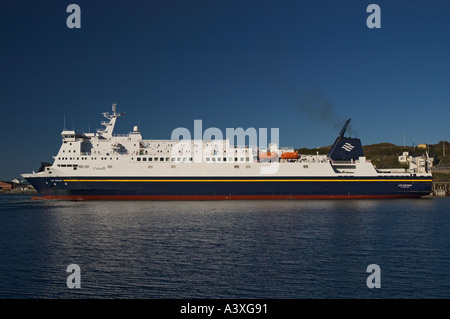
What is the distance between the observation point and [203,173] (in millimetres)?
42094

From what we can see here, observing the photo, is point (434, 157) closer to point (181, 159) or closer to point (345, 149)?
point (345, 149)

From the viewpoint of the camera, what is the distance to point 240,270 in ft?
44.7

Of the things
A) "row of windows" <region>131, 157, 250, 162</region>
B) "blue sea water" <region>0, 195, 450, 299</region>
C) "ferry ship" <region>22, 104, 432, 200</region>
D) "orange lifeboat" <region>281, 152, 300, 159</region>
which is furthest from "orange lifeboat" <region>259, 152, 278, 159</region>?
"blue sea water" <region>0, 195, 450, 299</region>

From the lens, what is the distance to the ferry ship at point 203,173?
41.1 meters

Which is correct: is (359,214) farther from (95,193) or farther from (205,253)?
(95,193)

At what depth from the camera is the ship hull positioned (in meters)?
40.8

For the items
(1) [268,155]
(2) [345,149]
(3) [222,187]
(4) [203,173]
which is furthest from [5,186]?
(2) [345,149]

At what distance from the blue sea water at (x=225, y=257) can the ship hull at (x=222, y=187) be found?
14452 mm

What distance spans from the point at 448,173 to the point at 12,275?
8320 centimetres

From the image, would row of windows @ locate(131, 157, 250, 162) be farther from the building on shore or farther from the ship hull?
the building on shore

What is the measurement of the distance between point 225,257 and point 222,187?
86.9 ft

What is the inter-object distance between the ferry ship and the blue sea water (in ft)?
48.7

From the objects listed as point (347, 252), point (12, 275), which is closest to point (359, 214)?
point (347, 252)
